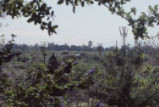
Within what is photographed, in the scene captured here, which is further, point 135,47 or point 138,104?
point 135,47

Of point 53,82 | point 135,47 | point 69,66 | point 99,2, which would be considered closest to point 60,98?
point 53,82

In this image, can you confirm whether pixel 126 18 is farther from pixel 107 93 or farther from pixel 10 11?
pixel 107 93

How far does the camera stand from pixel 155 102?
23.3 feet

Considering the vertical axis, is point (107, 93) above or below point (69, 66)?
below

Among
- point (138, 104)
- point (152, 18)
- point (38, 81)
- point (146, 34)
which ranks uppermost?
point (152, 18)

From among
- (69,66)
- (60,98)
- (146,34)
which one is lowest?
(60,98)

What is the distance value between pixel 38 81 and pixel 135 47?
7739mm

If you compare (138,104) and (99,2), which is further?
(138,104)

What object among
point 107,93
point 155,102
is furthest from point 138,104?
point 107,93

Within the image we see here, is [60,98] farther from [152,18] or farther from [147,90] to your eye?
[147,90]

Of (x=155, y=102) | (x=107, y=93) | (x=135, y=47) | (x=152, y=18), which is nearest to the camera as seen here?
(x=152, y=18)

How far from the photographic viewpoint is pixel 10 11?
1.90m

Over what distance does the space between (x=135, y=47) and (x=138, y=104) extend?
9.08ft

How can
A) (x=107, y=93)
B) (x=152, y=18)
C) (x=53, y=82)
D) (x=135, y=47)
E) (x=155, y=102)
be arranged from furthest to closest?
(x=135, y=47) < (x=107, y=93) < (x=155, y=102) < (x=152, y=18) < (x=53, y=82)
